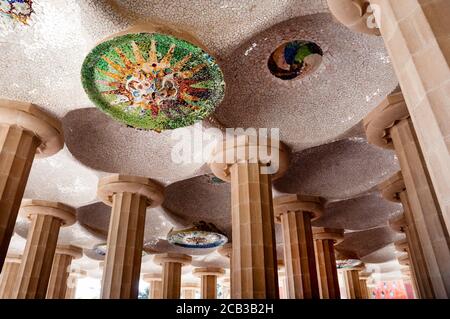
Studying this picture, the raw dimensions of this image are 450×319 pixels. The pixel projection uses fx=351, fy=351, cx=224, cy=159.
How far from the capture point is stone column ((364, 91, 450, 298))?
5883 mm

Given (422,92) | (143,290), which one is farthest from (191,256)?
(422,92)

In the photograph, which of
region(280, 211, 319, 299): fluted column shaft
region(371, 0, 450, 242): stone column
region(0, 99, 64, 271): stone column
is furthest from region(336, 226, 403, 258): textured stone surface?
region(371, 0, 450, 242): stone column

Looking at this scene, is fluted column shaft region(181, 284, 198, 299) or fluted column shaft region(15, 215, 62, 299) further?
fluted column shaft region(181, 284, 198, 299)

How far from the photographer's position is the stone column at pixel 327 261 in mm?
12898

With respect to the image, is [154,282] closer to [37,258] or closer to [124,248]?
[37,258]

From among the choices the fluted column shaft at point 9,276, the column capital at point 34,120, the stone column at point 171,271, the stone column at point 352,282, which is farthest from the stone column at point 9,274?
the stone column at point 352,282

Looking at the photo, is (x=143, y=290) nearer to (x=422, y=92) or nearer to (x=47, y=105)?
(x=47, y=105)

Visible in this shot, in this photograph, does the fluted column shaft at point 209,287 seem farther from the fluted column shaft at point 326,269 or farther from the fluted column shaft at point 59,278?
the fluted column shaft at point 326,269

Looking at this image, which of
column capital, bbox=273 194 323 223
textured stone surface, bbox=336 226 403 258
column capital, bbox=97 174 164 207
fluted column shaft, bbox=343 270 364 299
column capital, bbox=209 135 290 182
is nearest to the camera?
column capital, bbox=209 135 290 182

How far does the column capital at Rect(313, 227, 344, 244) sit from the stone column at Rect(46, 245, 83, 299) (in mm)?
10201

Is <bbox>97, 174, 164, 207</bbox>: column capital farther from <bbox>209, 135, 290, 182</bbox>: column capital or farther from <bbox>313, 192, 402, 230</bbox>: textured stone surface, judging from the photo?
<bbox>313, 192, 402, 230</bbox>: textured stone surface

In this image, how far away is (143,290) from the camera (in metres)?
26.8

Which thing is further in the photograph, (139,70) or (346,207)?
(346,207)
